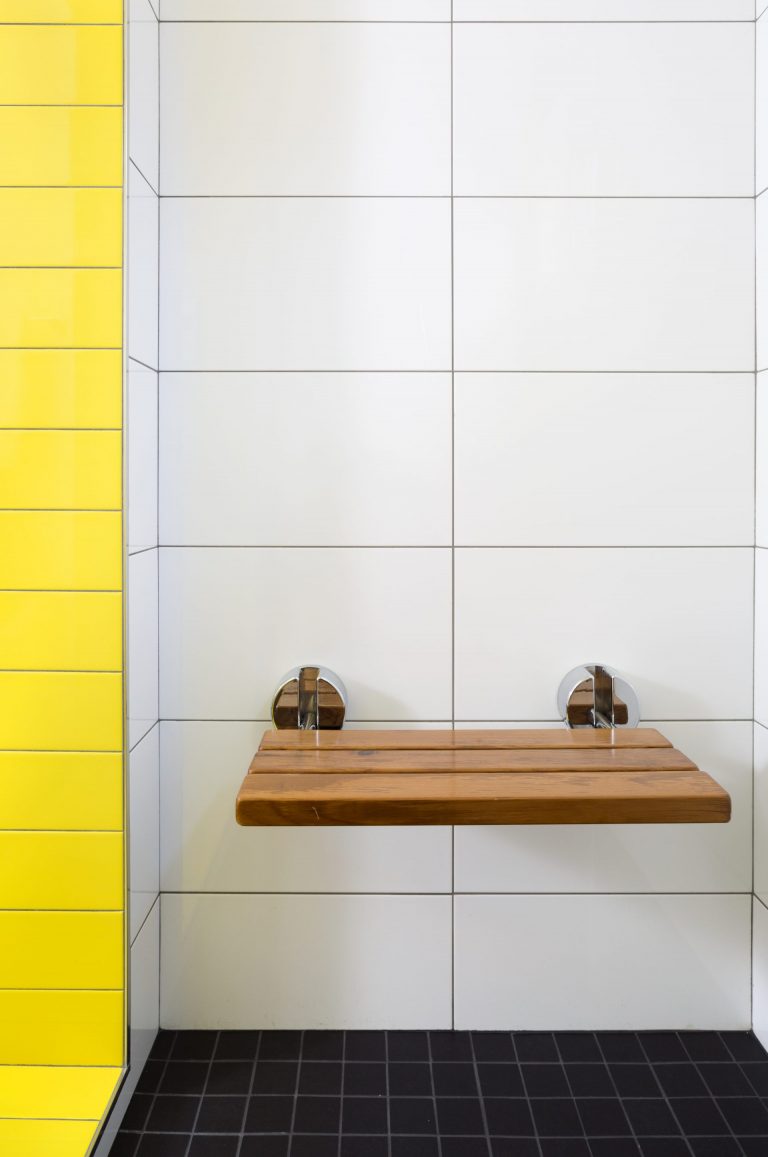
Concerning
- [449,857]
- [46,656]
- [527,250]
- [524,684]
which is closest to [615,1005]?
[449,857]

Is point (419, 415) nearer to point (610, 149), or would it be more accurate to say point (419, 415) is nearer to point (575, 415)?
point (575, 415)

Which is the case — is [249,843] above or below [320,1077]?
above

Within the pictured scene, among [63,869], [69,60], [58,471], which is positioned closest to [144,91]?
[69,60]

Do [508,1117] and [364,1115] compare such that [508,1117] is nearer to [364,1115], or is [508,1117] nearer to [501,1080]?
[501,1080]

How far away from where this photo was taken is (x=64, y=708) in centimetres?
129

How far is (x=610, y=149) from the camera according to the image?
1.42m

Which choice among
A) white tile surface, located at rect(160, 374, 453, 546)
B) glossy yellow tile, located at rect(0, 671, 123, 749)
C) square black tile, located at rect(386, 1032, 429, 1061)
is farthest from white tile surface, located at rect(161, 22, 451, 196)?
square black tile, located at rect(386, 1032, 429, 1061)

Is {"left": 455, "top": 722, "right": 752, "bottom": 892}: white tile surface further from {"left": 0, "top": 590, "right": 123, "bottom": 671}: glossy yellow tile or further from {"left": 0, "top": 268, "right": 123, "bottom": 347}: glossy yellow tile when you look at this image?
{"left": 0, "top": 268, "right": 123, "bottom": 347}: glossy yellow tile

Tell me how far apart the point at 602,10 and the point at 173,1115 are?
1749mm

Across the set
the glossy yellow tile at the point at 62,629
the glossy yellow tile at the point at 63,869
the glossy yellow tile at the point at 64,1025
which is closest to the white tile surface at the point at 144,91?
the glossy yellow tile at the point at 62,629

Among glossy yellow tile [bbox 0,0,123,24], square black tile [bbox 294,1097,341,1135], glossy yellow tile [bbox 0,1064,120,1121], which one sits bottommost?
square black tile [bbox 294,1097,341,1135]

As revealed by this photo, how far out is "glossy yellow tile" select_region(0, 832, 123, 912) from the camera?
130 cm

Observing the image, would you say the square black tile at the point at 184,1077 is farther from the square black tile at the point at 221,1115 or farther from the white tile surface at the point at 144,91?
the white tile surface at the point at 144,91

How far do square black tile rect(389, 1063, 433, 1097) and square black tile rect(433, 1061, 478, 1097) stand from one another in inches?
0.6
